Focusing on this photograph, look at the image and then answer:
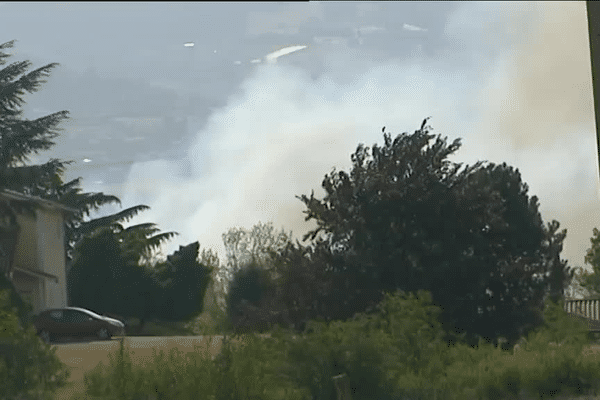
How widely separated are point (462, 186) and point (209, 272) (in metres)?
16.8

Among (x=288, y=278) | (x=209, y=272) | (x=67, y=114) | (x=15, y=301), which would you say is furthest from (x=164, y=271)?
(x=288, y=278)

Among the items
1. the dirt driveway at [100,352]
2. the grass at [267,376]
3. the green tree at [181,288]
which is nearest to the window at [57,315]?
the dirt driveway at [100,352]

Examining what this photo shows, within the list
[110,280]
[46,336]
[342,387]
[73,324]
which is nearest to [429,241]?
[342,387]

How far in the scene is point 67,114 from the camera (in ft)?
91.6

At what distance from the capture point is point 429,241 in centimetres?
1414

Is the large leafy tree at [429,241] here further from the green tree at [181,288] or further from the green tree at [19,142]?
the green tree at [181,288]

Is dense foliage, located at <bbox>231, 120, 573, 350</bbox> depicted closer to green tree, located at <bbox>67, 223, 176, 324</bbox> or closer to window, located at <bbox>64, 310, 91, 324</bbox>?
window, located at <bbox>64, 310, 91, 324</bbox>

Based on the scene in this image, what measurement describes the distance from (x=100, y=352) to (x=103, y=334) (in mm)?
5383

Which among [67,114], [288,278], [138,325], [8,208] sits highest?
[67,114]

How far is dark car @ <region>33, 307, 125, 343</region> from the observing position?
2314 centimetres

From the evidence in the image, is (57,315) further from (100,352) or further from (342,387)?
(342,387)

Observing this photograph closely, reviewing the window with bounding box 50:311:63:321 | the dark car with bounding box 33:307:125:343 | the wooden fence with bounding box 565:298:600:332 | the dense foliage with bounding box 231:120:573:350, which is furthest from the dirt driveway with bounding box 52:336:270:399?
the wooden fence with bounding box 565:298:600:332

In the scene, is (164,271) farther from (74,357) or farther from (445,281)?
(445,281)

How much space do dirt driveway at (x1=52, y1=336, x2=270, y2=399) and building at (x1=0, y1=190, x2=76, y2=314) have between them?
2567mm
